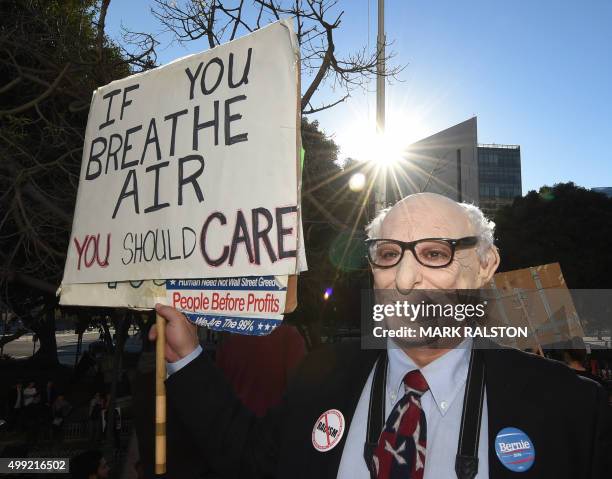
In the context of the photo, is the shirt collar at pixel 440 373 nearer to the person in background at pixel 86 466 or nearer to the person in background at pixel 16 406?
the person in background at pixel 86 466

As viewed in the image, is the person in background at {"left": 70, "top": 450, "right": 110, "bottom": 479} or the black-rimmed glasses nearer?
the black-rimmed glasses

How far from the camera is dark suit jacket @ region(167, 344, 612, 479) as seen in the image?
1559mm

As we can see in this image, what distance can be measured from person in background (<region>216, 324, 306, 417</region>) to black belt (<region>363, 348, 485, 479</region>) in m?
0.88

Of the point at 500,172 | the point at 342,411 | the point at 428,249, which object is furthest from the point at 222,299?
the point at 500,172

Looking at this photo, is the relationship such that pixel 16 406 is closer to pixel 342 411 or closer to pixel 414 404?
pixel 342 411

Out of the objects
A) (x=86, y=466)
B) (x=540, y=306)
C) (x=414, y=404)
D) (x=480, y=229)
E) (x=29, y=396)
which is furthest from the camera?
(x=29, y=396)

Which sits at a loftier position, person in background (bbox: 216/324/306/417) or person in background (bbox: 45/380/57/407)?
person in background (bbox: 216/324/306/417)

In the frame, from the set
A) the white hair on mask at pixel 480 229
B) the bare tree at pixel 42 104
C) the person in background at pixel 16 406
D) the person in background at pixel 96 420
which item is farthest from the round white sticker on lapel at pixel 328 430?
the person in background at pixel 16 406

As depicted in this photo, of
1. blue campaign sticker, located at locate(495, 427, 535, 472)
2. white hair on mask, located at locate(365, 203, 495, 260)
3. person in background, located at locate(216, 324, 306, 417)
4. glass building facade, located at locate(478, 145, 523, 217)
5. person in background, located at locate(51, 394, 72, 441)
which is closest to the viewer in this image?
blue campaign sticker, located at locate(495, 427, 535, 472)

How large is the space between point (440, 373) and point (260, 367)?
116 cm

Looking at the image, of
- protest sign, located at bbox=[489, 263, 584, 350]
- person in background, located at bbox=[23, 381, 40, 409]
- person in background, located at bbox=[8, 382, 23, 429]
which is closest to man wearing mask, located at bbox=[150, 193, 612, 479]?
protest sign, located at bbox=[489, 263, 584, 350]

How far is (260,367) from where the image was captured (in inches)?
105

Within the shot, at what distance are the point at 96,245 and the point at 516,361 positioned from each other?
6.60 ft

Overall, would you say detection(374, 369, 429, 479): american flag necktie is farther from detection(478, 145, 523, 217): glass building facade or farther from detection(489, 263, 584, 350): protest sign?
detection(478, 145, 523, 217): glass building facade
